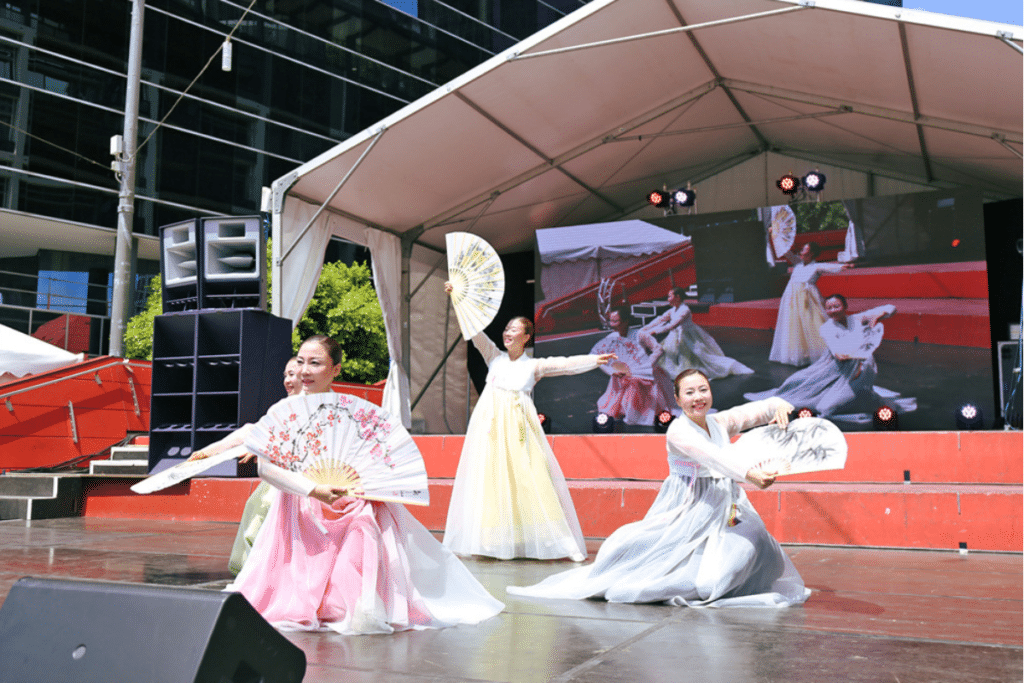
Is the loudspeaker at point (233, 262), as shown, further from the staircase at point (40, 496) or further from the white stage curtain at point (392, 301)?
the white stage curtain at point (392, 301)

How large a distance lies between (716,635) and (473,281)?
3379 mm

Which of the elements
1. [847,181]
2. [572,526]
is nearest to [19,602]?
[572,526]

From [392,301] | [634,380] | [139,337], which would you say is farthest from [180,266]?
[139,337]

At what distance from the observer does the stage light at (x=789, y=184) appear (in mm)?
9898

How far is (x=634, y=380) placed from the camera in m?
10.4

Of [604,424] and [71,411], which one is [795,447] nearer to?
[604,424]

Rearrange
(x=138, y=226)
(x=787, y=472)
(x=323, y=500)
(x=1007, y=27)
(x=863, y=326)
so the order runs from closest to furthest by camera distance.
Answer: (x=323, y=500) → (x=787, y=472) → (x=1007, y=27) → (x=863, y=326) → (x=138, y=226)

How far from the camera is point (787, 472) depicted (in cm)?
327

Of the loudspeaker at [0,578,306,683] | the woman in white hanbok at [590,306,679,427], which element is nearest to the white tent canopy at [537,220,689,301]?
the woman in white hanbok at [590,306,679,427]

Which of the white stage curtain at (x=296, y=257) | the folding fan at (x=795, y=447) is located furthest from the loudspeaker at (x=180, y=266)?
the folding fan at (x=795, y=447)

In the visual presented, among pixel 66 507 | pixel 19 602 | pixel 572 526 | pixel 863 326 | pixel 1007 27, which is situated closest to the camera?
pixel 19 602

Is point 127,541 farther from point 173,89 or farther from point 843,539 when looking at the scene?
point 173,89

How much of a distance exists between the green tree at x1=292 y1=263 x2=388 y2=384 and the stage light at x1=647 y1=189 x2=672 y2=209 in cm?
685

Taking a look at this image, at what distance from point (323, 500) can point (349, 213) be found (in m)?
7.19
